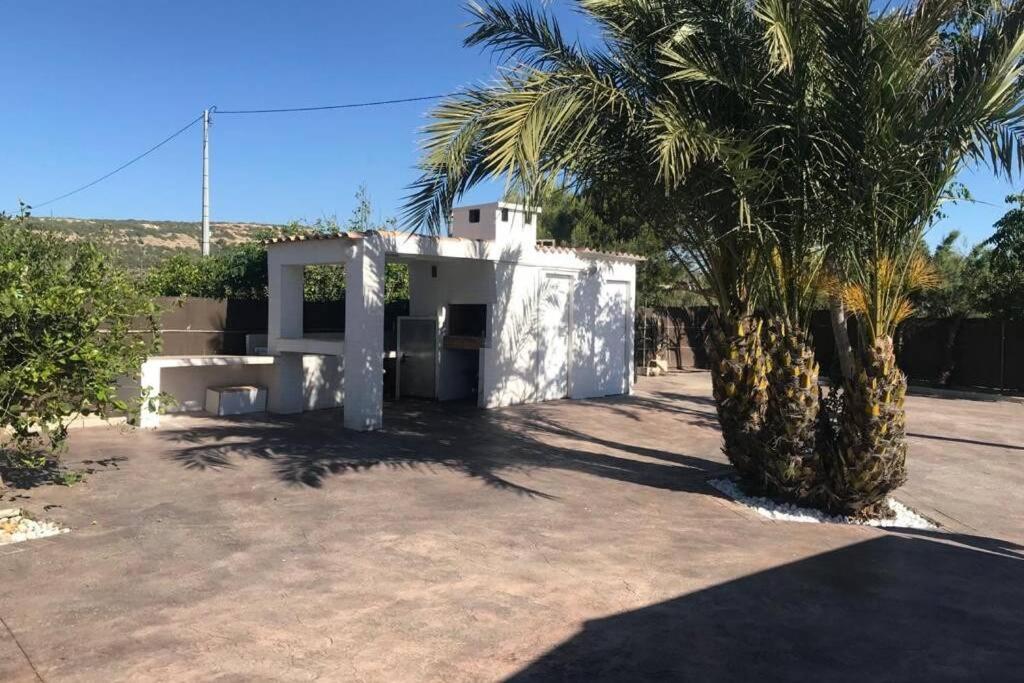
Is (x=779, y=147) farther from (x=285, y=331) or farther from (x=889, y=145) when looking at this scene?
(x=285, y=331)

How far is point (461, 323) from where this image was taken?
51.5ft

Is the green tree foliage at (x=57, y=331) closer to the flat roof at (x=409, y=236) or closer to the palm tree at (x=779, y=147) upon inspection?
the palm tree at (x=779, y=147)

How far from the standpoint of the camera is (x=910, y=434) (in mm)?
12812

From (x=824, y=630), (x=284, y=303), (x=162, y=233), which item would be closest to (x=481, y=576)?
(x=824, y=630)

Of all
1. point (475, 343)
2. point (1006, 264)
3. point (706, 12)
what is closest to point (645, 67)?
point (706, 12)

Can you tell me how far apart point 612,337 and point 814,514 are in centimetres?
924

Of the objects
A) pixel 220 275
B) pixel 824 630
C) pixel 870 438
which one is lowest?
pixel 824 630

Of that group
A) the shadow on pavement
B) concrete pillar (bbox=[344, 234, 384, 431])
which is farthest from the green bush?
the shadow on pavement

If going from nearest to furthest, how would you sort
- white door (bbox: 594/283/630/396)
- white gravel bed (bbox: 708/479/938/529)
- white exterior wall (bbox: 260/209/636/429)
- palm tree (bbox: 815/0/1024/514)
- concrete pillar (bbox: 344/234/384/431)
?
palm tree (bbox: 815/0/1024/514), white gravel bed (bbox: 708/479/938/529), concrete pillar (bbox: 344/234/384/431), white exterior wall (bbox: 260/209/636/429), white door (bbox: 594/283/630/396)

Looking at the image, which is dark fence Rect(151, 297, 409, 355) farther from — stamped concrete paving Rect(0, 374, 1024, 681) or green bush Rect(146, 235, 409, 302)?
stamped concrete paving Rect(0, 374, 1024, 681)

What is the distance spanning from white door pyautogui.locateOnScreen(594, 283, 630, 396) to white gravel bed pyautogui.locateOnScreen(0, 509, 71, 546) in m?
11.4

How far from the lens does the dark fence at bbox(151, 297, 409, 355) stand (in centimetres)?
1323

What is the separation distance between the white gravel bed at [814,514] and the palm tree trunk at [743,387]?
215mm

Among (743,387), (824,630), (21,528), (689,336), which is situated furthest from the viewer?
(689,336)
